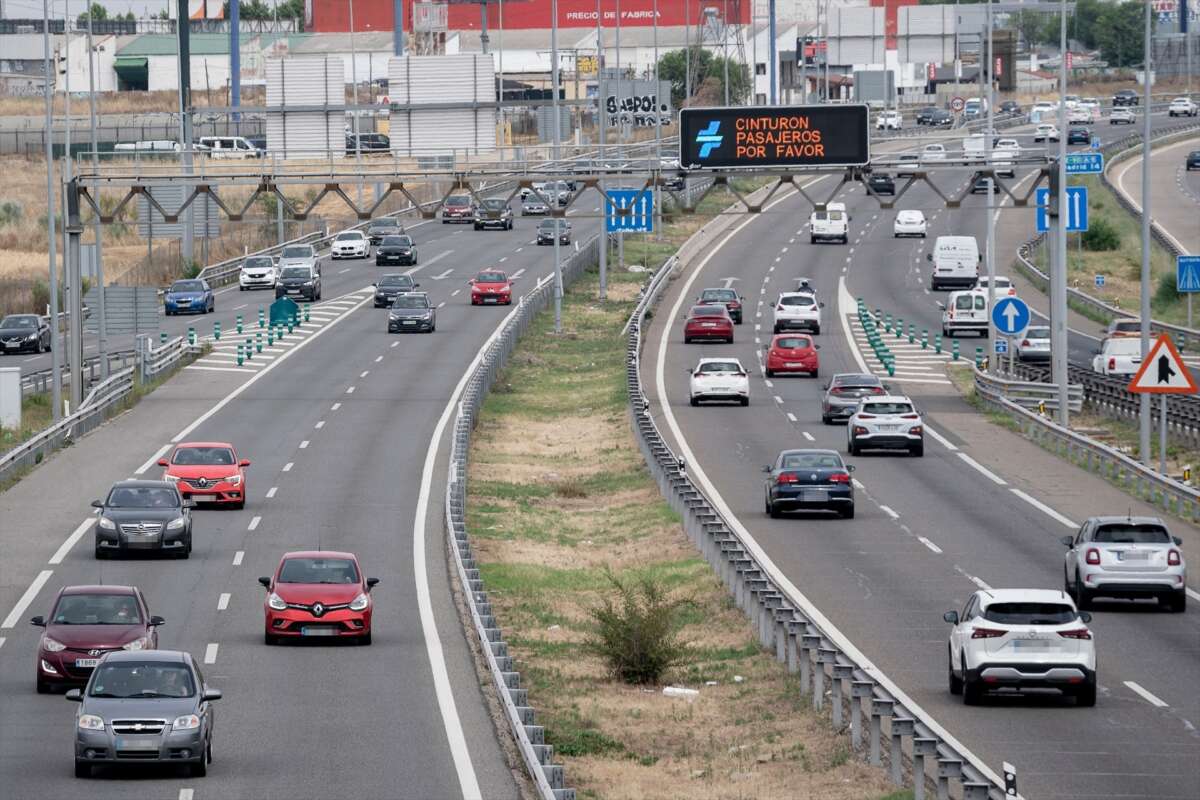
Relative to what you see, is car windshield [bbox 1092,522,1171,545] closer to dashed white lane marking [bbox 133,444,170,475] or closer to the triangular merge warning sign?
the triangular merge warning sign

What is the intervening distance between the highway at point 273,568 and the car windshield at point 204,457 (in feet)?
3.37

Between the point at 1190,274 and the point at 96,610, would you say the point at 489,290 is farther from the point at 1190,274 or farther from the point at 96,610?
the point at 96,610

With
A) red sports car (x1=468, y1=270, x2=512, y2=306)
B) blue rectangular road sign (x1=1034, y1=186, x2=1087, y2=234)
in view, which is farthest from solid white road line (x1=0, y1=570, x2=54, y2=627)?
red sports car (x1=468, y1=270, x2=512, y2=306)

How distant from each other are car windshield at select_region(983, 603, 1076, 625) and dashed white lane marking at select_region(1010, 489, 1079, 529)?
54.5 feet

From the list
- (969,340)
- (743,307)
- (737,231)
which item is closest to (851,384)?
(969,340)

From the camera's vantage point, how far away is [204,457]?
4325 cm

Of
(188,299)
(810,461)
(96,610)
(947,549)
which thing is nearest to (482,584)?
(96,610)

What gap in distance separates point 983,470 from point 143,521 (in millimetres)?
20740

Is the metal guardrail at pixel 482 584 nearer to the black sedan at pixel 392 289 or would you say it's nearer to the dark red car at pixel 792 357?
the black sedan at pixel 392 289

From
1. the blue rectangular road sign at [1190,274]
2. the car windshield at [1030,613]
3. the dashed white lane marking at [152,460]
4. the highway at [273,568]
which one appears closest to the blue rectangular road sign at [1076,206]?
the blue rectangular road sign at [1190,274]

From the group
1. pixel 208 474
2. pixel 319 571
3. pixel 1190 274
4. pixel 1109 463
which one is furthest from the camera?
pixel 1190 274

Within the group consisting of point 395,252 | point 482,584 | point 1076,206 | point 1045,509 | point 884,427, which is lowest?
point 1045,509

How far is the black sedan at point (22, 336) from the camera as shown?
76.6 meters

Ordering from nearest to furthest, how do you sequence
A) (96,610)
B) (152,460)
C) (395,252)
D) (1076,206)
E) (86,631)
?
1. (86,631)
2. (96,610)
3. (152,460)
4. (1076,206)
5. (395,252)
